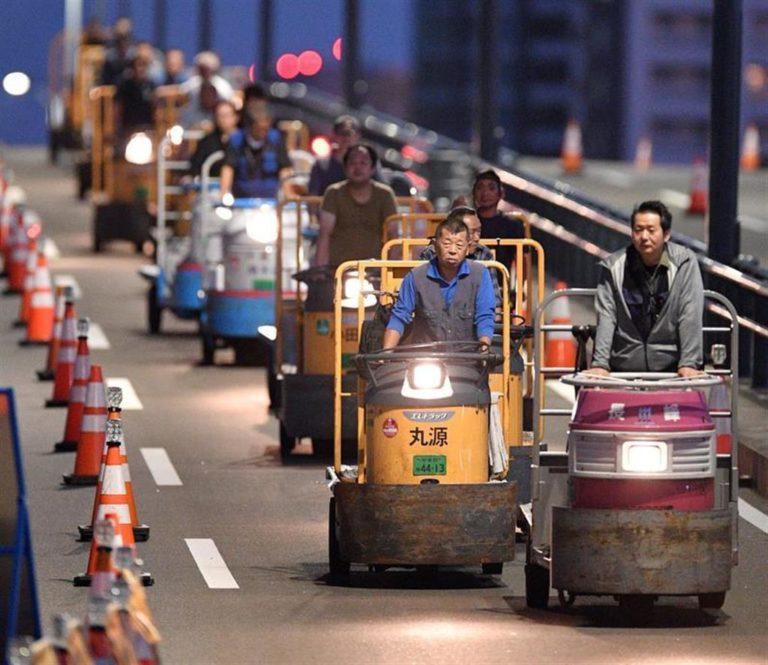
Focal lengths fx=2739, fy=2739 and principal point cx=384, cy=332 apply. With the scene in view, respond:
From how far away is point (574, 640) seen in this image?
11602 mm

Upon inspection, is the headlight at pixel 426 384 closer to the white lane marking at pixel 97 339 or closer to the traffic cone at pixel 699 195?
the white lane marking at pixel 97 339

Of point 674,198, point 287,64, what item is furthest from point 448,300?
point 287,64

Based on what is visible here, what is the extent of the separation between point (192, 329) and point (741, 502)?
468 inches

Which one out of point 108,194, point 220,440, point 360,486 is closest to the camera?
point 360,486

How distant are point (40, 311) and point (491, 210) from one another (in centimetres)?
943

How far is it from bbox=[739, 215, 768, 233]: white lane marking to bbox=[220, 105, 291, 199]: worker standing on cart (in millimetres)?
17756

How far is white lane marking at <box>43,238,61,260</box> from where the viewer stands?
117ft

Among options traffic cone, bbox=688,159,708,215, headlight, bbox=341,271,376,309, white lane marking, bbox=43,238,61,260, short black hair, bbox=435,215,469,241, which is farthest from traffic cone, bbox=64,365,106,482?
traffic cone, bbox=688,159,708,215

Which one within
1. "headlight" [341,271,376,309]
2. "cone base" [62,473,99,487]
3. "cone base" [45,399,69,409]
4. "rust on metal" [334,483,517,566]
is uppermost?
"headlight" [341,271,376,309]

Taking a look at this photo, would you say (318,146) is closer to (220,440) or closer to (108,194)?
(108,194)

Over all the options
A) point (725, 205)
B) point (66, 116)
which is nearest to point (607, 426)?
point (725, 205)

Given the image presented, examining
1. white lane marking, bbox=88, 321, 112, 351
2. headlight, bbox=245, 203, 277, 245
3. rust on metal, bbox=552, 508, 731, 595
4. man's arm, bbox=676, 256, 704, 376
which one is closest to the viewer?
rust on metal, bbox=552, 508, 731, 595

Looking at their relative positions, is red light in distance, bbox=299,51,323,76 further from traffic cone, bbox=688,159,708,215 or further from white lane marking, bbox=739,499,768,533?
white lane marking, bbox=739,499,768,533

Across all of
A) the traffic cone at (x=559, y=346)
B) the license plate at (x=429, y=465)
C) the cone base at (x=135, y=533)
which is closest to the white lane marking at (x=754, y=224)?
the traffic cone at (x=559, y=346)
